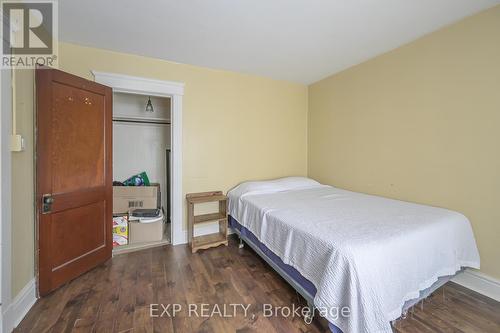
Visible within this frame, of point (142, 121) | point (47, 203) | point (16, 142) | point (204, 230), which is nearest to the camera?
point (16, 142)

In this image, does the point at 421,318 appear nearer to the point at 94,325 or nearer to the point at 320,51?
the point at 94,325

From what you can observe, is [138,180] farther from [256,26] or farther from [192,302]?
[256,26]

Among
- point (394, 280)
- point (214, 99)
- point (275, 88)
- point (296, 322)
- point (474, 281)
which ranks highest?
point (275, 88)

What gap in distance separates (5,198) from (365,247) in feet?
8.02

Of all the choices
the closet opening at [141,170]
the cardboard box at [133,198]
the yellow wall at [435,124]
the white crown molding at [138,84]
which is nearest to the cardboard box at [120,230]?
the closet opening at [141,170]

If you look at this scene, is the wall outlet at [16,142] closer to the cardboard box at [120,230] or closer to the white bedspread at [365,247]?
the cardboard box at [120,230]

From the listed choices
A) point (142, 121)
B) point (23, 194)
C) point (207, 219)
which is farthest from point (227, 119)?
point (23, 194)

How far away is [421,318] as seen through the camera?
1.62m

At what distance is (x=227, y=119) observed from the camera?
126 inches

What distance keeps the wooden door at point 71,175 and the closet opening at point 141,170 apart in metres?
0.42

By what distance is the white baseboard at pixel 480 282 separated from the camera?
182 cm

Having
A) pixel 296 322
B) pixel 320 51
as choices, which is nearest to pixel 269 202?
pixel 296 322

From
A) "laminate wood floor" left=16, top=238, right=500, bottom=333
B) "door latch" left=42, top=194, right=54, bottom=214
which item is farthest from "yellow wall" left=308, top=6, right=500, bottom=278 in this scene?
"door latch" left=42, top=194, right=54, bottom=214

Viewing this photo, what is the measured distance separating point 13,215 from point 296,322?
2.28 m
